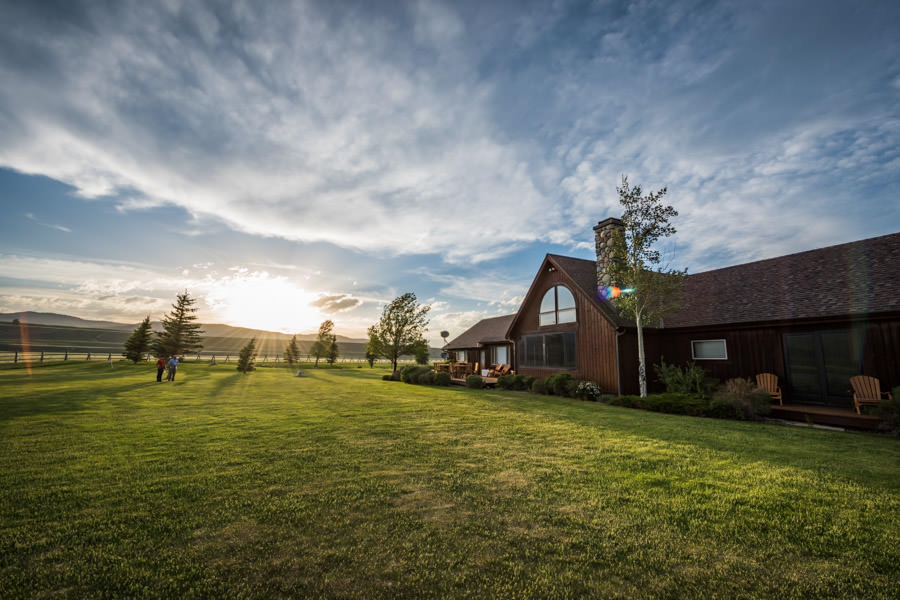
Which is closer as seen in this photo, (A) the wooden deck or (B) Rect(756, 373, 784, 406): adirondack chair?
(A) the wooden deck

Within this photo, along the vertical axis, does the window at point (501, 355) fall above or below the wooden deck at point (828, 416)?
above

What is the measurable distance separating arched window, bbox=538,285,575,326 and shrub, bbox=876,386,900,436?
9.73 m

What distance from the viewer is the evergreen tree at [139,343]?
41491 mm

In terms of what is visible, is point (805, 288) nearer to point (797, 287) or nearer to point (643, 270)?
point (797, 287)

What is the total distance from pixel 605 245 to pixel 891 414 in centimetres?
979

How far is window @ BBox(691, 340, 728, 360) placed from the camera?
13.8 metres

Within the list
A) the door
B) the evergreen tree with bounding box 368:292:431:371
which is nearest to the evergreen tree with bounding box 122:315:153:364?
the evergreen tree with bounding box 368:292:431:371

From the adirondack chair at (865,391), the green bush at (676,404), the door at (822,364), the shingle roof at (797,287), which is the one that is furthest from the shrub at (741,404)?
the shingle roof at (797,287)

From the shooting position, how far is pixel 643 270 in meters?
14.0

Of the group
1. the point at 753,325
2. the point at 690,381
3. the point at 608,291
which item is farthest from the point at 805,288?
the point at 608,291

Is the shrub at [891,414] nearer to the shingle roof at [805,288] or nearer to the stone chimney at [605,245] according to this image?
the shingle roof at [805,288]

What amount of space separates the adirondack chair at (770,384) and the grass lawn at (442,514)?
4166mm

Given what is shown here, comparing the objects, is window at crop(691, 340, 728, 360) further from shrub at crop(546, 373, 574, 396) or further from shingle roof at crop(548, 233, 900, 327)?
shrub at crop(546, 373, 574, 396)

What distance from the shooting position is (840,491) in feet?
14.6
